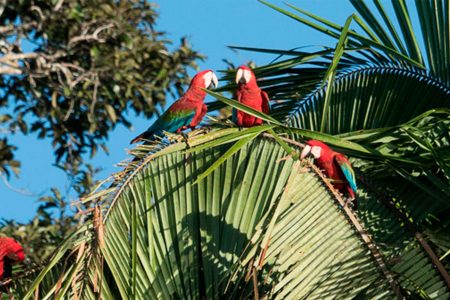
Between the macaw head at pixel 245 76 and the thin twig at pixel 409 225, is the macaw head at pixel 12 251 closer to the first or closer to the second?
the macaw head at pixel 245 76

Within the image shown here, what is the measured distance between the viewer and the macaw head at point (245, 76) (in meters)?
4.57

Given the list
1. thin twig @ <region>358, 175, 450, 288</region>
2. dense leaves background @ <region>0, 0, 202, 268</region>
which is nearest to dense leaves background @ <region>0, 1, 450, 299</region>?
thin twig @ <region>358, 175, 450, 288</region>

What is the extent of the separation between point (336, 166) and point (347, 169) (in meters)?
0.22

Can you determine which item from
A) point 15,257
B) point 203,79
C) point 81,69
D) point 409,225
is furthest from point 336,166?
point 81,69

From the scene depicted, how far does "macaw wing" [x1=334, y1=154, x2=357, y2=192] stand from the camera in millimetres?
3968

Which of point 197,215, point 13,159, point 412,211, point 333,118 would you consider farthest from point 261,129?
point 13,159

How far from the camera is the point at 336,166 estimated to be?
433cm

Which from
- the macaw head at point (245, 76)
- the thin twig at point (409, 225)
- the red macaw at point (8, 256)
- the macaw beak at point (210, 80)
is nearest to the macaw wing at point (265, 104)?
the macaw head at point (245, 76)

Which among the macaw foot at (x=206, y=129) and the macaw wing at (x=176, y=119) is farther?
the macaw wing at (x=176, y=119)

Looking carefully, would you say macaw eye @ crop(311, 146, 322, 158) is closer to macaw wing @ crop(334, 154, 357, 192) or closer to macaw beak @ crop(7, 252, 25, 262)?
macaw wing @ crop(334, 154, 357, 192)

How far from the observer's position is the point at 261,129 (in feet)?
10.7

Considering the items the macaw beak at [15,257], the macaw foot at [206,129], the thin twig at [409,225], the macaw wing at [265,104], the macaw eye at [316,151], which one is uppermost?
the macaw wing at [265,104]

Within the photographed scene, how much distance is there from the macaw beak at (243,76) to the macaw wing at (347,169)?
58 centimetres

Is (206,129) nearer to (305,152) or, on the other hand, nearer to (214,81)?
(305,152)
